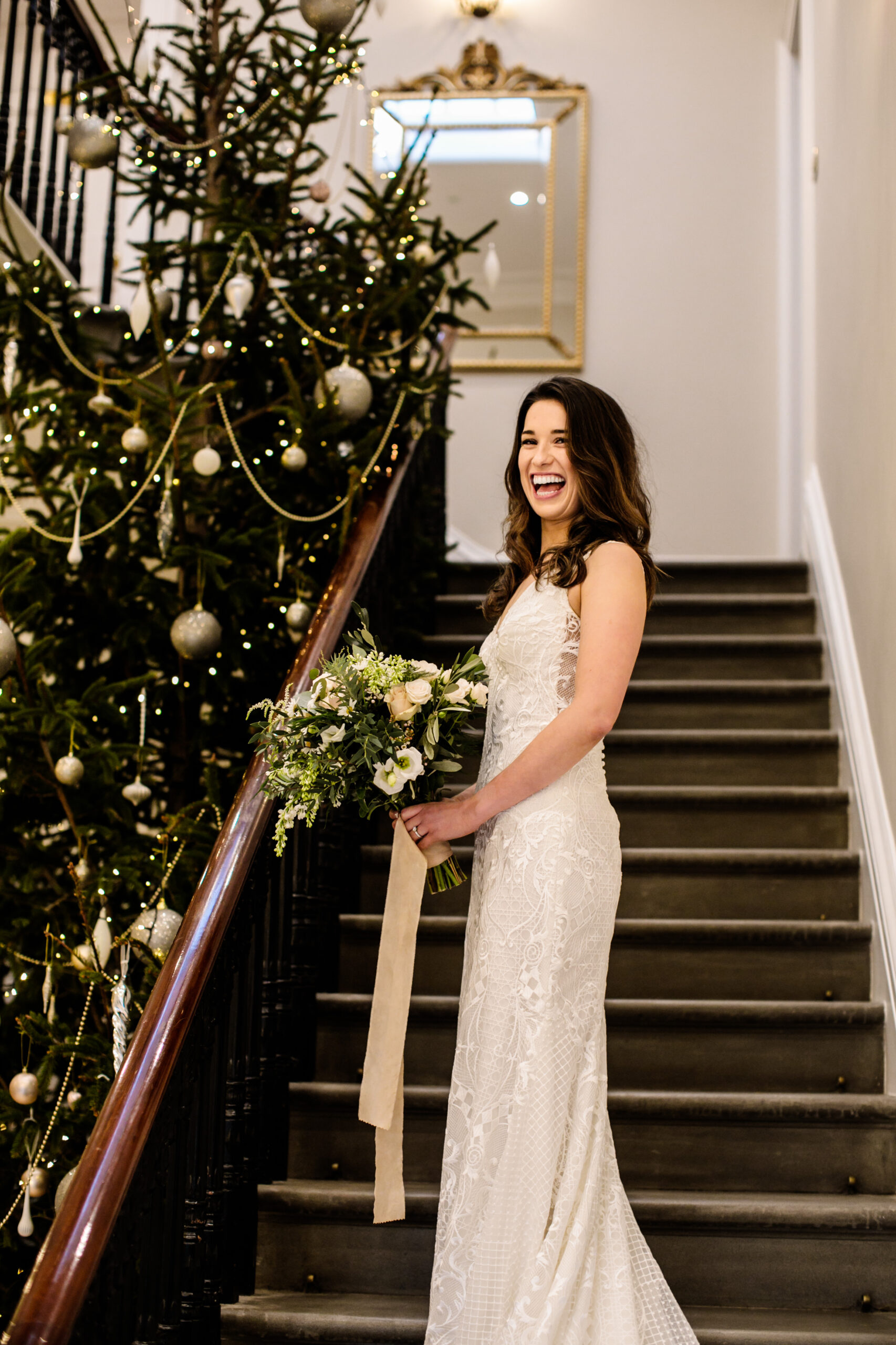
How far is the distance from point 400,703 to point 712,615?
2.88m

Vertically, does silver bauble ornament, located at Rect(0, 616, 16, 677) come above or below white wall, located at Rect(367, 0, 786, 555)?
below

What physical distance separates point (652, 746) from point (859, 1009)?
3.87 feet

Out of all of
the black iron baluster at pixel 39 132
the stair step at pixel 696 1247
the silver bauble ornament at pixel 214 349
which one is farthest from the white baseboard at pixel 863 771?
the black iron baluster at pixel 39 132

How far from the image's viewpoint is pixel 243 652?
144 inches

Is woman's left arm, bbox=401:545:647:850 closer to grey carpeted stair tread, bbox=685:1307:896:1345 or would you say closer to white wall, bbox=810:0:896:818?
grey carpeted stair tread, bbox=685:1307:896:1345

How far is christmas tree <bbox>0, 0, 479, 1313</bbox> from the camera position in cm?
319

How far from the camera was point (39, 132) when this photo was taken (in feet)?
16.2

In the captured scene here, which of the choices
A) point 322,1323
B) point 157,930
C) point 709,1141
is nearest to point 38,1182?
point 157,930

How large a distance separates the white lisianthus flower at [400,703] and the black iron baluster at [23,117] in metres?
3.57

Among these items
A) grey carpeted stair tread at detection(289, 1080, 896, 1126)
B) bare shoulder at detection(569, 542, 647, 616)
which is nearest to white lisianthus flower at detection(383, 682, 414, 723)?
bare shoulder at detection(569, 542, 647, 616)

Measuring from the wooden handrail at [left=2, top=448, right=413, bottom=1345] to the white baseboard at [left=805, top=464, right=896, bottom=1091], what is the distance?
1.48 metres

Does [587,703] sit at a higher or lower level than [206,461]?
lower

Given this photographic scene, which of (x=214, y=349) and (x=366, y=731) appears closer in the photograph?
(x=366, y=731)

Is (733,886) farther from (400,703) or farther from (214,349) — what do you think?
(214,349)
